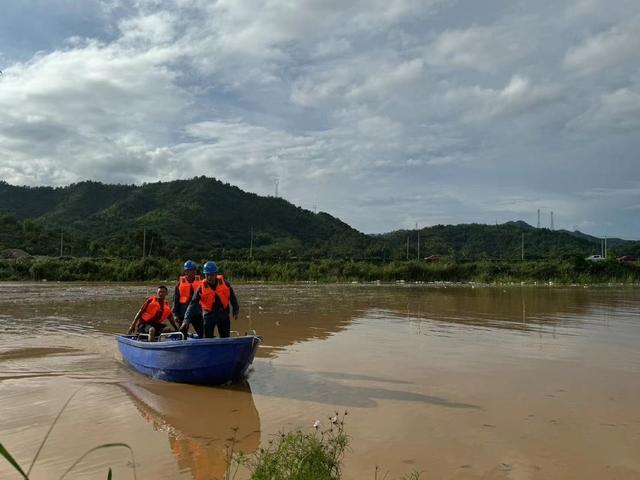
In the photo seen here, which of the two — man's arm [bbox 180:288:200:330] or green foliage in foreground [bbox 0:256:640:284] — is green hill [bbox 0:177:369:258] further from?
man's arm [bbox 180:288:200:330]

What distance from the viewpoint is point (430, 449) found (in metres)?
5.83

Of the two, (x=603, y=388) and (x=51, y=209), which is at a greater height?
(x=51, y=209)

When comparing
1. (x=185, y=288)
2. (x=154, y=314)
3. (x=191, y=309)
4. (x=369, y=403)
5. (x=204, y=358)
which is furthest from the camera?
(x=154, y=314)

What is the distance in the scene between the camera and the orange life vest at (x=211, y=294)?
935cm

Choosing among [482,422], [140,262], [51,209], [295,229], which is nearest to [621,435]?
[482,422]

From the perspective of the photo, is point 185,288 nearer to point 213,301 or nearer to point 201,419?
point 213,301

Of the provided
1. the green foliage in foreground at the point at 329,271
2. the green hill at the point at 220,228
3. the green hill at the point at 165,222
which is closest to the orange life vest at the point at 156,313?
the green foliage in foreground at the point at 329,271

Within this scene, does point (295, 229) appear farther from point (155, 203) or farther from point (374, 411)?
point (374, 411)

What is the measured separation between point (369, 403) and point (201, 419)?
2.21m

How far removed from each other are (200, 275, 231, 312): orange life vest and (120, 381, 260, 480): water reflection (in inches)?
53.2

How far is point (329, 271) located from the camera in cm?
4872

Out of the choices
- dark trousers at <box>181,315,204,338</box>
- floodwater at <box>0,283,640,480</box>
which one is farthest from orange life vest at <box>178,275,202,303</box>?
floodwater at <box>0,283,640,480</box>

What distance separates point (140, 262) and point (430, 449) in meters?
41.2

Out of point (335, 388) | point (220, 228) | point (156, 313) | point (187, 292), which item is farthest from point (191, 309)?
point (220, 228)
